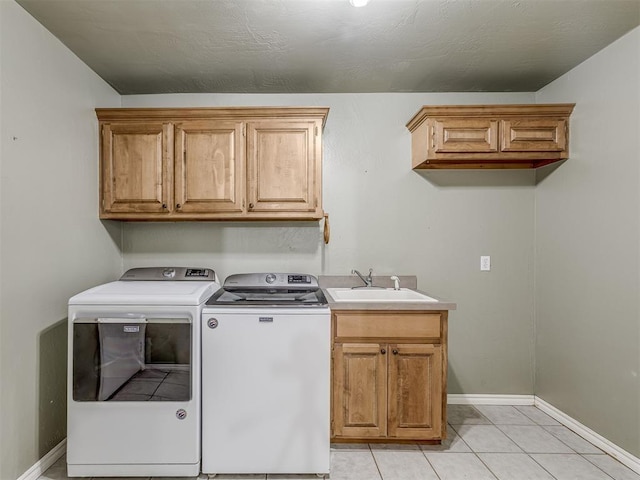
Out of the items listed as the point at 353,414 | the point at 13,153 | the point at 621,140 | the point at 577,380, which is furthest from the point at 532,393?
the point at 13,153

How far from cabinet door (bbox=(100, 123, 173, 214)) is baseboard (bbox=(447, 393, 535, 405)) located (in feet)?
8.43

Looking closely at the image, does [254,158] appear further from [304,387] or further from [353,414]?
[353,414]

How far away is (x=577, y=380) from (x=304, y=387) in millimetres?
1828

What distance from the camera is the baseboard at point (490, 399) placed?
8.86 ft

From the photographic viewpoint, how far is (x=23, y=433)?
177cm

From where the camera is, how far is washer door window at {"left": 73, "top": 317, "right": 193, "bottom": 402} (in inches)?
72.2

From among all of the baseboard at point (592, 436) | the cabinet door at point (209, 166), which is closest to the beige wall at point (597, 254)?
the baseboard at point (592, 436)

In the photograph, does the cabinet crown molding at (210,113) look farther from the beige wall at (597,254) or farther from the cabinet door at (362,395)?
the beige wall at (597,254)

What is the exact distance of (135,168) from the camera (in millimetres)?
2381

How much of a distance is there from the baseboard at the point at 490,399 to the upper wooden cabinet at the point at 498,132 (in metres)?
1.80

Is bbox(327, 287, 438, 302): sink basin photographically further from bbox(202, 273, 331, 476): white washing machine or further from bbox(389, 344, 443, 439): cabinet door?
bbox(202, 273, 331, 476): white washing machine

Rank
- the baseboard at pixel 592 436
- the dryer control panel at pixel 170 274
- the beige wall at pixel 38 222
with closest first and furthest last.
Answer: the beige wall at pixel 38 222 < the baseboard at pixel 592 436 < the dryer control panel at pixel 170 274

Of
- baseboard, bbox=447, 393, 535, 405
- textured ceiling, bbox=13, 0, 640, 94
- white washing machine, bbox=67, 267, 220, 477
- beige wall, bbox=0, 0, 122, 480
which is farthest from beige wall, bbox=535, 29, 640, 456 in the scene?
beige wall, bbox=0, 0, 122, 480

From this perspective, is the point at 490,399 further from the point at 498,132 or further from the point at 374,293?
the point at 498,132
